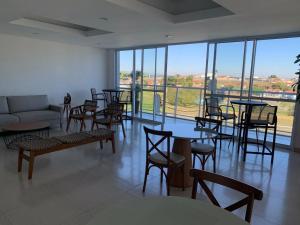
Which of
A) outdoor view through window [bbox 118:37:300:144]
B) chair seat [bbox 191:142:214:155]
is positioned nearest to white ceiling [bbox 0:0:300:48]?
outdoor view through window [bbox 118:37:300:144]

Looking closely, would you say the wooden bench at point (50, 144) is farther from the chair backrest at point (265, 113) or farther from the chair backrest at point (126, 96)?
the chair backrest at point (126, 96)

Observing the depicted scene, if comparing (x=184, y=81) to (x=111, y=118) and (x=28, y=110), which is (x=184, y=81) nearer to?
(x=111, y=118)

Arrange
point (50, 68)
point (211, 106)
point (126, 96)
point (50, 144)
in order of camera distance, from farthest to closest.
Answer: point (126, 96) < point (50, 68) < point (211, 106) < point (50, 144)

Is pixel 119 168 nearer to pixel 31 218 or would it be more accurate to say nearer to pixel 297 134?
pixel 31 218

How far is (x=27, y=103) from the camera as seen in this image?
5.83 m

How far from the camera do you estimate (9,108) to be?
5.54m

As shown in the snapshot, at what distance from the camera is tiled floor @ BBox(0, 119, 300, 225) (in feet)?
7.59

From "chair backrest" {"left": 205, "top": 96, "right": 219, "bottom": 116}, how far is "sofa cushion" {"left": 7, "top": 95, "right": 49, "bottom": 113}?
4.28 meters

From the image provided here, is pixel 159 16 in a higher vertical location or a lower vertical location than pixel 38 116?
higher

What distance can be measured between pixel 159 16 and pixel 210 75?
2680 mm

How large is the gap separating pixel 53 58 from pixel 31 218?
211 inches

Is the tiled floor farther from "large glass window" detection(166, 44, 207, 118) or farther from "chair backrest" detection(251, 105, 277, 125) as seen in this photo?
"large glass window" detection(166, 44, 207, 118)

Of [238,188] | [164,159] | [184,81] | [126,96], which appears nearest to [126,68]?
[126,96]

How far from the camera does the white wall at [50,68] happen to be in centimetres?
572
